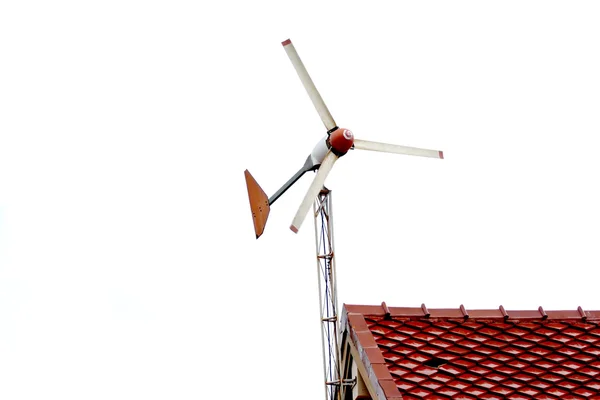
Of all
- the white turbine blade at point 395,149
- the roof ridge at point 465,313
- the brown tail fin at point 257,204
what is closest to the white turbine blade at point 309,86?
the white turbine blade at point 395,149

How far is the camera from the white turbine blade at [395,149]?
1716 centimetres

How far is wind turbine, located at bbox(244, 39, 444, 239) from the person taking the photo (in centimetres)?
1628

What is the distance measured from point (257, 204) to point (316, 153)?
56.0 inches

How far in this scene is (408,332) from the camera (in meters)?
12.8

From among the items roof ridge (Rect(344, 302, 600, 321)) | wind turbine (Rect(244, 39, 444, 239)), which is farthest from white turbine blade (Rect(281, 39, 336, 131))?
roof ridge (Rect(344, 302, 600, 321))

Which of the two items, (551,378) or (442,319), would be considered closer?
(551,378)

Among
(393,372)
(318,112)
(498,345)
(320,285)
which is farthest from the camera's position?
(318,112)

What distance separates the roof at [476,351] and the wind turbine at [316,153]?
131 inches

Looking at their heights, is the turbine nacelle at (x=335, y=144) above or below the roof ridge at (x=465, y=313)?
above

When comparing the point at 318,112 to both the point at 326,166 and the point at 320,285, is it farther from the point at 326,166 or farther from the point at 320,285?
the point at 320,285

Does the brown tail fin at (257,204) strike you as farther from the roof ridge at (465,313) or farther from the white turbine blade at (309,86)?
the roof ridge at (465,313)

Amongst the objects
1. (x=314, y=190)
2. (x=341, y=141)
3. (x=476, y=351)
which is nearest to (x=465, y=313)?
(x=476, y=351)

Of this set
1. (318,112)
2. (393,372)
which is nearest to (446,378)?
(393,372)

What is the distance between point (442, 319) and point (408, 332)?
614 millimetres
